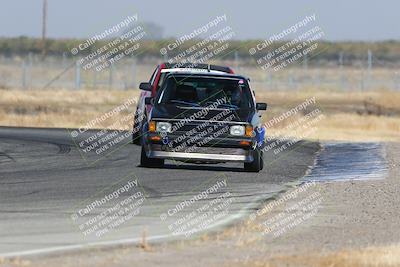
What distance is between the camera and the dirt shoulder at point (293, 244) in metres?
10.8

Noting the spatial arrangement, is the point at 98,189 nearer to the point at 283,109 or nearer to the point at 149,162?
the point at 149,162

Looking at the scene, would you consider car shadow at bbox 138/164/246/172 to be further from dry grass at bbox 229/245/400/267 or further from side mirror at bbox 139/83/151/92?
dry grass at bbox 229/245/400/267

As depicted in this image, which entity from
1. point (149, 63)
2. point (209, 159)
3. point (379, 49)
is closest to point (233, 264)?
point (209, 159)

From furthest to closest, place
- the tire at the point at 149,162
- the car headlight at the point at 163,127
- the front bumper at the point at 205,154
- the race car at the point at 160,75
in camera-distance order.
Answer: the race car at the point at 160,75 < the tire at the point at 149,162 < the car headlight at the point at 163,127 < the front bumper at the point at 205,154

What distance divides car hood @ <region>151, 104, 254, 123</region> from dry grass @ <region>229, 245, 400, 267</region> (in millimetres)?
8683

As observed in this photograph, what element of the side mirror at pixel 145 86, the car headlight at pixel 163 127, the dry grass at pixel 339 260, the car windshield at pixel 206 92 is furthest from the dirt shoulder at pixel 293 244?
the side mirror at pixel 145 86

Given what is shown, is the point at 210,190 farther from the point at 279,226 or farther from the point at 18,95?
the point at 18,95

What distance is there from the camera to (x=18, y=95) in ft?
175

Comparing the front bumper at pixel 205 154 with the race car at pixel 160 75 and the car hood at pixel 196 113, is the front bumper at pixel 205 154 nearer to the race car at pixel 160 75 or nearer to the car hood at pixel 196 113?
the car hood at pixel 196 113

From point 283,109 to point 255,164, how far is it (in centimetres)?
2826

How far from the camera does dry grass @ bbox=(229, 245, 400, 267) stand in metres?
10.7

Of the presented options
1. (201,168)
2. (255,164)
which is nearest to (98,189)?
(255,164)

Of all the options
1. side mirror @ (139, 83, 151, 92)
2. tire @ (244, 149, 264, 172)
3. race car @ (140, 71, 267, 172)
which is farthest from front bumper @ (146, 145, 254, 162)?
side mirror @ (139, 83, 151, 92)

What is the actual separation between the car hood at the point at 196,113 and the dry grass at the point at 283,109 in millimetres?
13670
